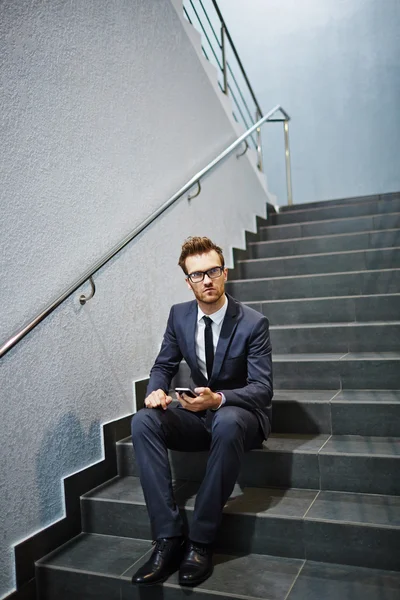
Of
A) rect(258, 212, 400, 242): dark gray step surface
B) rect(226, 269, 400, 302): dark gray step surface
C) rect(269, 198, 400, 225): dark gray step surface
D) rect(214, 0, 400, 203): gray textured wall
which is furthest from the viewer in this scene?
rect(214, 0, 400, 203): gray textured wall

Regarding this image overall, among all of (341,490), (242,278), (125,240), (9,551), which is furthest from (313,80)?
(9,551)

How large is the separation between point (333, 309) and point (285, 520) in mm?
1631

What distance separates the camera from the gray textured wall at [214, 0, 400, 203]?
6.25 m

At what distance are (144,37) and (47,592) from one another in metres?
2.88

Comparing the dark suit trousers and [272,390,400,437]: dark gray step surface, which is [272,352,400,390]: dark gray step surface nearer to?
[272,390,400,437]: dark gray step surface

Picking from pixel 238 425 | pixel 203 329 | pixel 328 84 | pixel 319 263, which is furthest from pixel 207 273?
pixel 328 84

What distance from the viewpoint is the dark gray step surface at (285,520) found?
74.0 inches

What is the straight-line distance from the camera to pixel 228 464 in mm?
1916

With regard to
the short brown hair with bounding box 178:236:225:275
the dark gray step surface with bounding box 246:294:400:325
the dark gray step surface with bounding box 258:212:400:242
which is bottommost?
the dark gray step surface with bounding box 246:294:400:325

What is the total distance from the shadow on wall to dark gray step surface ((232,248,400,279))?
2.05m

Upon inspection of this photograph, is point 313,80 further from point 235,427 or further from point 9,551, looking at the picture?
point 9,551

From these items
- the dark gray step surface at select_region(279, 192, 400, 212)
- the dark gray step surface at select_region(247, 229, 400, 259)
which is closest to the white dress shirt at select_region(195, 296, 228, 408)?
the dark gray step surface at select_region(247, 229, 400, 259)

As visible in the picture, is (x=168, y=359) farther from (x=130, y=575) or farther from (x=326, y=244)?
(x=326, y=244)

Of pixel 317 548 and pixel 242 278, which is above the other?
pixel 242 278
